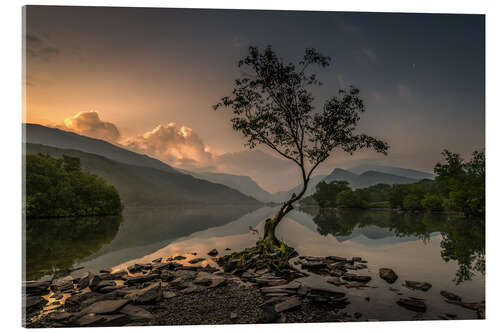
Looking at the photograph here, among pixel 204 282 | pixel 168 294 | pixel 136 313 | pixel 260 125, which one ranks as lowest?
pixel 204 282

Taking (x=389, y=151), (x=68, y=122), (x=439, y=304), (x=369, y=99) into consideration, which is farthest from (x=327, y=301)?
(x=68, y=122)

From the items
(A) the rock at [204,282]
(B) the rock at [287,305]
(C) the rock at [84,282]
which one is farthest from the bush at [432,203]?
(C) the rock at [84,282]

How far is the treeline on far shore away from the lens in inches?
817

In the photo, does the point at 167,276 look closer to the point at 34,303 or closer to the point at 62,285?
the point at 62,285

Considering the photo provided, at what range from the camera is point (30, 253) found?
42.9ft

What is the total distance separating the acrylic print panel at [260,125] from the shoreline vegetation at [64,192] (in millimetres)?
22176

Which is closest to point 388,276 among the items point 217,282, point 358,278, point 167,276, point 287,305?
point 358,278

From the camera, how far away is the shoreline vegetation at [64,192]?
33.3 meters

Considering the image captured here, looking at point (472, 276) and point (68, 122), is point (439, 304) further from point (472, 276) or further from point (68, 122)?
point (68, 122)

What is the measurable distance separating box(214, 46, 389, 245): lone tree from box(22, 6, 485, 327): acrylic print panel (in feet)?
0.22

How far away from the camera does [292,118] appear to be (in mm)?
12117

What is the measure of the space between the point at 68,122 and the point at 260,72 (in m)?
9.63

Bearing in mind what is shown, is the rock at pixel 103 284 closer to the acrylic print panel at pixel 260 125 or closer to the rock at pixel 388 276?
the acrylic print panel at pixel 260 125

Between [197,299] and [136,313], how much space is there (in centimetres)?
162
